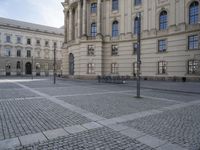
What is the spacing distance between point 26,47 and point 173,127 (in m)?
71.6

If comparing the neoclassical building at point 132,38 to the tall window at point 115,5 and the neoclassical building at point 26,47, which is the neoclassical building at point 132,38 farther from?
the neoclassical building at point 26,47

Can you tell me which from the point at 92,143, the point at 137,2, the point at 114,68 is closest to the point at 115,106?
the point at 92,143

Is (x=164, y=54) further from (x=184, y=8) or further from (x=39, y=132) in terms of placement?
(x=39, y=132)

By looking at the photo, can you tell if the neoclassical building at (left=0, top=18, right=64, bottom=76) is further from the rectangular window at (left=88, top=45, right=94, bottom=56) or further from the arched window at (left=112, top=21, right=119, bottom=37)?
the arched window at (left=112, top=21, right=119, bottom=37)

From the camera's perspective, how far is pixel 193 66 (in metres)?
25.5

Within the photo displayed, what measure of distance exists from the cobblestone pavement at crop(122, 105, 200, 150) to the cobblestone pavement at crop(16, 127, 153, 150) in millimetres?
999

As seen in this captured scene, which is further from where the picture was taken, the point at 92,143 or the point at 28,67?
the point at 28,67

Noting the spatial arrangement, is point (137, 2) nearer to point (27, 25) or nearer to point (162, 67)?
point (162, 67)

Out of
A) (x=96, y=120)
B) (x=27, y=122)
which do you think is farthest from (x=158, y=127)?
(x=27, y=122)

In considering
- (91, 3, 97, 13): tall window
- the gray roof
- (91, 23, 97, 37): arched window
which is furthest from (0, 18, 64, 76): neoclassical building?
(91, 3, 97, 13): tall window

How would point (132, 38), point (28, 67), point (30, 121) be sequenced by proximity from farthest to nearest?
1. point (28, 67)
2. point (132, 38)
3. point (30, 121)

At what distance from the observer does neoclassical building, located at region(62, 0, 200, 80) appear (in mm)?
26266

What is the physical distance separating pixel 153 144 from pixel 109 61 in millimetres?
31314

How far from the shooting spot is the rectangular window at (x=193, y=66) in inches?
989
